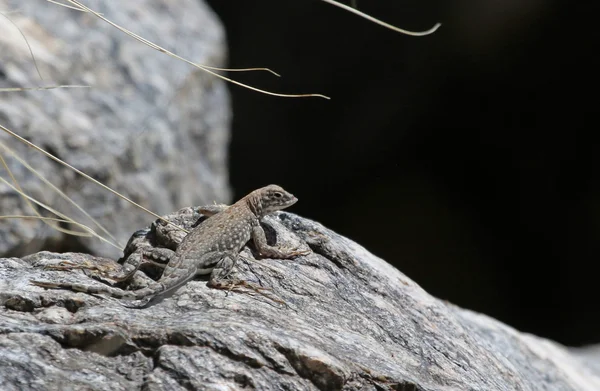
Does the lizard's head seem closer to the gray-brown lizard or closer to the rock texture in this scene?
the gray-brown lizard

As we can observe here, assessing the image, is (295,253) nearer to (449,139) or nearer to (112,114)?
(112,114)

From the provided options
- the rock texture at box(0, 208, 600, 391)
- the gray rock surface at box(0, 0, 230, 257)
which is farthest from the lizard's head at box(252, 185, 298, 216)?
the gray rock surface at box(0, 0, 230, 257)

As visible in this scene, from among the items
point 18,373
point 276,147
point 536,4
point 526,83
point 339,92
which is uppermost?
point 536,4

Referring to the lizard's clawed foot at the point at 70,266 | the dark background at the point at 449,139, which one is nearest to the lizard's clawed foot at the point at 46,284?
the lizard's clawed foot at the point at 70,266

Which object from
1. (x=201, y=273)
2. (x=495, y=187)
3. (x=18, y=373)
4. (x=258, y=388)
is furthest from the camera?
(x=495, y=187)

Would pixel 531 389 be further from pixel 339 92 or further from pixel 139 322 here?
pixel 339 92

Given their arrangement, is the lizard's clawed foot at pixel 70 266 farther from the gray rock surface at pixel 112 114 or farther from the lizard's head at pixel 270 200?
the gray rock surface at pixel 112 114

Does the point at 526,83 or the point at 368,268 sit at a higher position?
the point at 526,83

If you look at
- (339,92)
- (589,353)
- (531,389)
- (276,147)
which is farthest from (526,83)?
(531,389)
